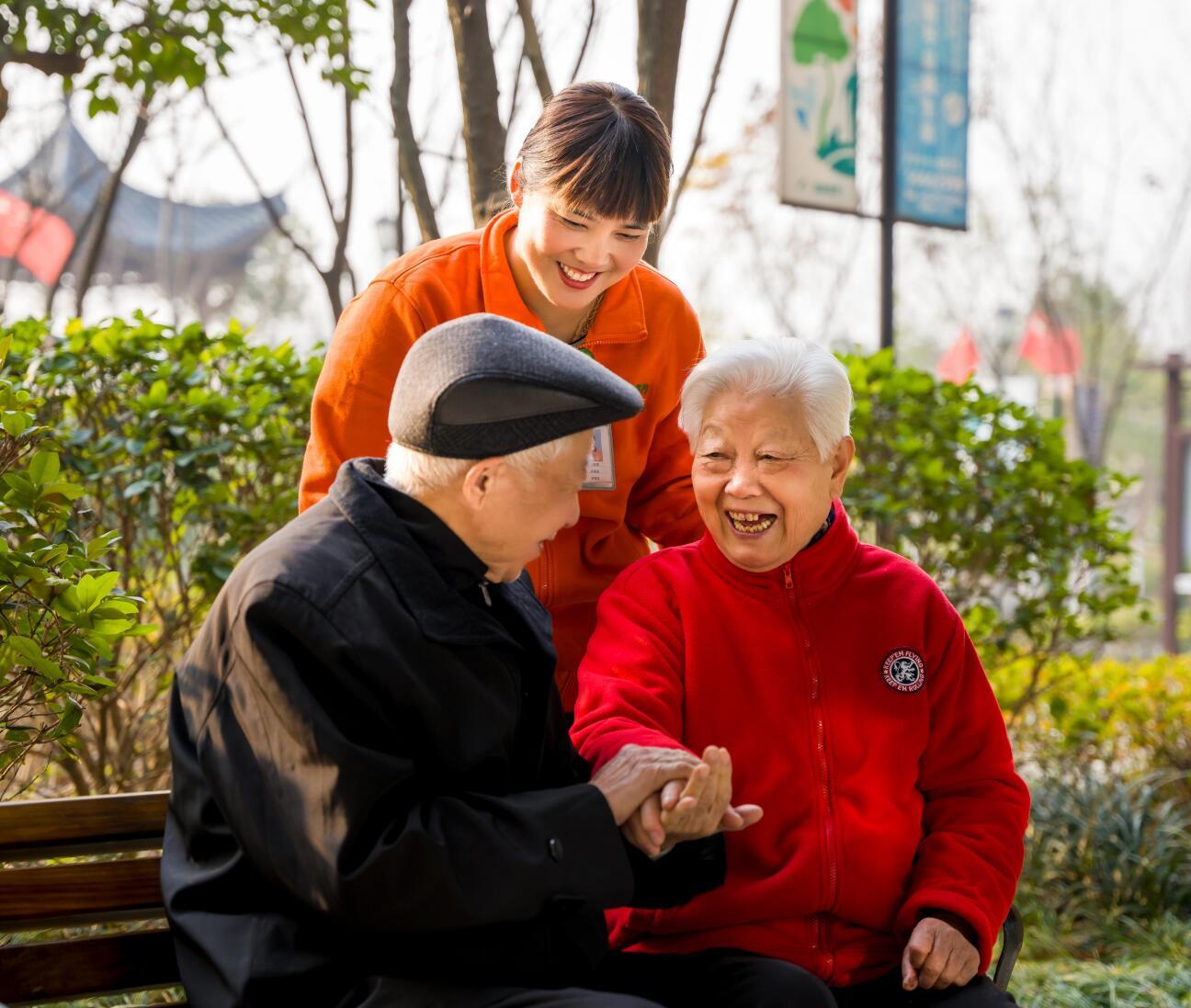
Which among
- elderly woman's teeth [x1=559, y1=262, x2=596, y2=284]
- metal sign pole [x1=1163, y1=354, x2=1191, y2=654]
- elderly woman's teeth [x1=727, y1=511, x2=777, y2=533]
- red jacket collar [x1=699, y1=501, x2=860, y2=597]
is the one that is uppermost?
elderly woman's teeth [x1=559, y1=262, x2=596, y2=284]

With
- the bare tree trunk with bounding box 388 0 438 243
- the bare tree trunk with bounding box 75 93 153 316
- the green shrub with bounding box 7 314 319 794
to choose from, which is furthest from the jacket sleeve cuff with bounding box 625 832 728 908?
the bare tree trunk with bounding box 75 93 153 316

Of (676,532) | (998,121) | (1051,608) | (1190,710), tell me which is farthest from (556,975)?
(998,121)

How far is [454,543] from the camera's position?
Result: 1.84m

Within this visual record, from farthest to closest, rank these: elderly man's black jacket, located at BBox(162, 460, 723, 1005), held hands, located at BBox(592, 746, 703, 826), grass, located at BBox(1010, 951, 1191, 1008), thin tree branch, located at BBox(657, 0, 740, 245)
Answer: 1. thin tree branch, located at BBox(657, 0, 740, 245)
2. grass, located at BBox(1010, 951, 1191, 1008)
3. held hands, located at BBox(592, 746, 703, 826)
4. elderly man's black jacket, located at BBox(162, 460, 723, 1005)

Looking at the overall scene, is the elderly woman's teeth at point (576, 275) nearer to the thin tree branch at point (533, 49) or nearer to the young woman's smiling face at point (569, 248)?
the young woman's smiling face at point (569, 248)

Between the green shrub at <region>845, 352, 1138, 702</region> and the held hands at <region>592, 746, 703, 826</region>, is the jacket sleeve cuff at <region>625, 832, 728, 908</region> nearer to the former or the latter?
the held hands at <region>592, 746, 703, 826</region>

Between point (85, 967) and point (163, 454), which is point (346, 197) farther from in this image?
point (85, 967)

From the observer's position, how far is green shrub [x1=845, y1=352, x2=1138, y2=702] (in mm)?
5035

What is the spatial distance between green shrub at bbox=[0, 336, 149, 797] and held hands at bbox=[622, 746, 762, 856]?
3.18 feet

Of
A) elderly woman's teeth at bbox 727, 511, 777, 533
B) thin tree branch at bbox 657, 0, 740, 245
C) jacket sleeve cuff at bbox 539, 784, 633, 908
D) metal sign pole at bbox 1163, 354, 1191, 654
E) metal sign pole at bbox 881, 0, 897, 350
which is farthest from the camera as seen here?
metal sign pole at bbox 1163, 354, 1191, 654

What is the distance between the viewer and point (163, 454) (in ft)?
13.6

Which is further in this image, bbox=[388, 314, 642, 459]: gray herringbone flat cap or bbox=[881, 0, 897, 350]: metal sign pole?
bbox=[881, 0, 897, 350]: metal sign pole

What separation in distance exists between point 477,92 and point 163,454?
5.13 ft

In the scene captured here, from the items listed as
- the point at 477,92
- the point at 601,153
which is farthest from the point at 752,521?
the point at 477,92
